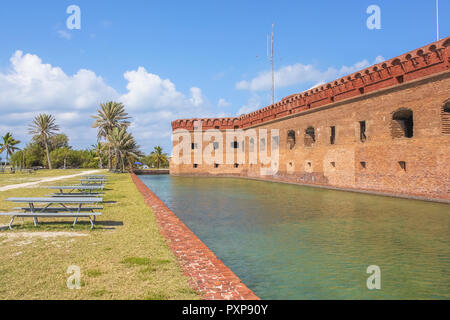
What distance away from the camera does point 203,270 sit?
412cm

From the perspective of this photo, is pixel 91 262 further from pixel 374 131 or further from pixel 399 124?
pixel 374 131

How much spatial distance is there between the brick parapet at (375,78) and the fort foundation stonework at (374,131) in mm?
35

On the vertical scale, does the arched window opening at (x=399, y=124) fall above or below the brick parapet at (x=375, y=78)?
below

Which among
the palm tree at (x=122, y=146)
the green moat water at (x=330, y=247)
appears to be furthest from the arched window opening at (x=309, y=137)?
the palm tree at (x=122, y=146)

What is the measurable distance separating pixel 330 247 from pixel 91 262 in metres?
3.97

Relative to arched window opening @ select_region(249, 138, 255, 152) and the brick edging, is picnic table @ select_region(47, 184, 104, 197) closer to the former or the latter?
the brick edging

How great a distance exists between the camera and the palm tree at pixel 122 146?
39.1 metres

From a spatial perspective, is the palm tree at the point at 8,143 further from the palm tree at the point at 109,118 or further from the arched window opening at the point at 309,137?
the arched window opening at the point at 309,137

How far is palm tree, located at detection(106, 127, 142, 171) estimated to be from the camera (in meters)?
39.1

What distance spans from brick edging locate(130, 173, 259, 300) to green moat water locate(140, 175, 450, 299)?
19.0 inches

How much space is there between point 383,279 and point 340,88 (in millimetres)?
15698

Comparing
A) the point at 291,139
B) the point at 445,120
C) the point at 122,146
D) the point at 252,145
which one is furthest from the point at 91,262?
the point at 122,146
